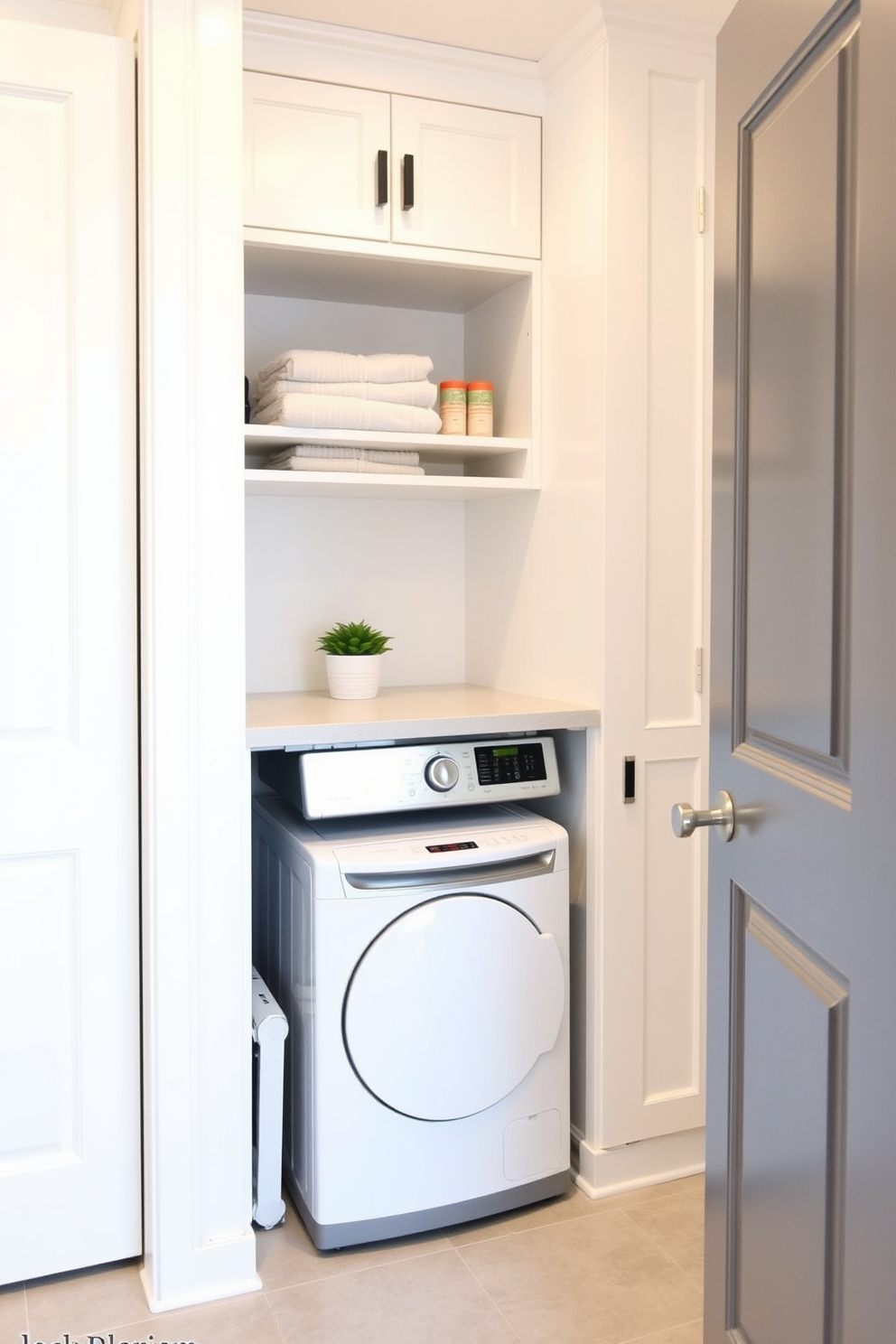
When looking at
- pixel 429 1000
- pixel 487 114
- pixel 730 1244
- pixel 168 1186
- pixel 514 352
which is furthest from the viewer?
pixel 514 352

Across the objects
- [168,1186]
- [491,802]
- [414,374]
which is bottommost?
[168,1186]

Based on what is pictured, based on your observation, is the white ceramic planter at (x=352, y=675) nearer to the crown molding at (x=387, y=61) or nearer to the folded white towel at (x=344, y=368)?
the folded white towel at (x=344, y=368)

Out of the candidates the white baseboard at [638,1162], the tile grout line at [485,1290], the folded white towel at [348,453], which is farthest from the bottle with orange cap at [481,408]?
the tile grout line at [485,1290]

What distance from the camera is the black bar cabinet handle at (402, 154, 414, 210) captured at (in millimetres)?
2350

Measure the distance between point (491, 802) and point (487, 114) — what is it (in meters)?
1.49

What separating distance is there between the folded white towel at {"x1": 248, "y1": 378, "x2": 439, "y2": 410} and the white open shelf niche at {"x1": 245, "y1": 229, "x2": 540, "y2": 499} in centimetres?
9

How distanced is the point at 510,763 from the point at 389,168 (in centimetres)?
127

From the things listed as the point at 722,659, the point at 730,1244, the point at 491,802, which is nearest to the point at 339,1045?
the point at 491,802

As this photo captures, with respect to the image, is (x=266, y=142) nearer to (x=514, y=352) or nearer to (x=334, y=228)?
(x=334, y=228)

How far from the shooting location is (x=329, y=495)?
275 centimetres

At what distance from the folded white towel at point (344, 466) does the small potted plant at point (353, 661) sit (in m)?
0.35

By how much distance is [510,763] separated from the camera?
2.35 m

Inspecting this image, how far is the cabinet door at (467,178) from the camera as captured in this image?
2373 mm

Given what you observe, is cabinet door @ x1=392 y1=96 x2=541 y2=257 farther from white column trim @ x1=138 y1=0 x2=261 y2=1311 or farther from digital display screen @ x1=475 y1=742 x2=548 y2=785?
digital display screen @ x1=475 y1=742 x2=548 y2=785
